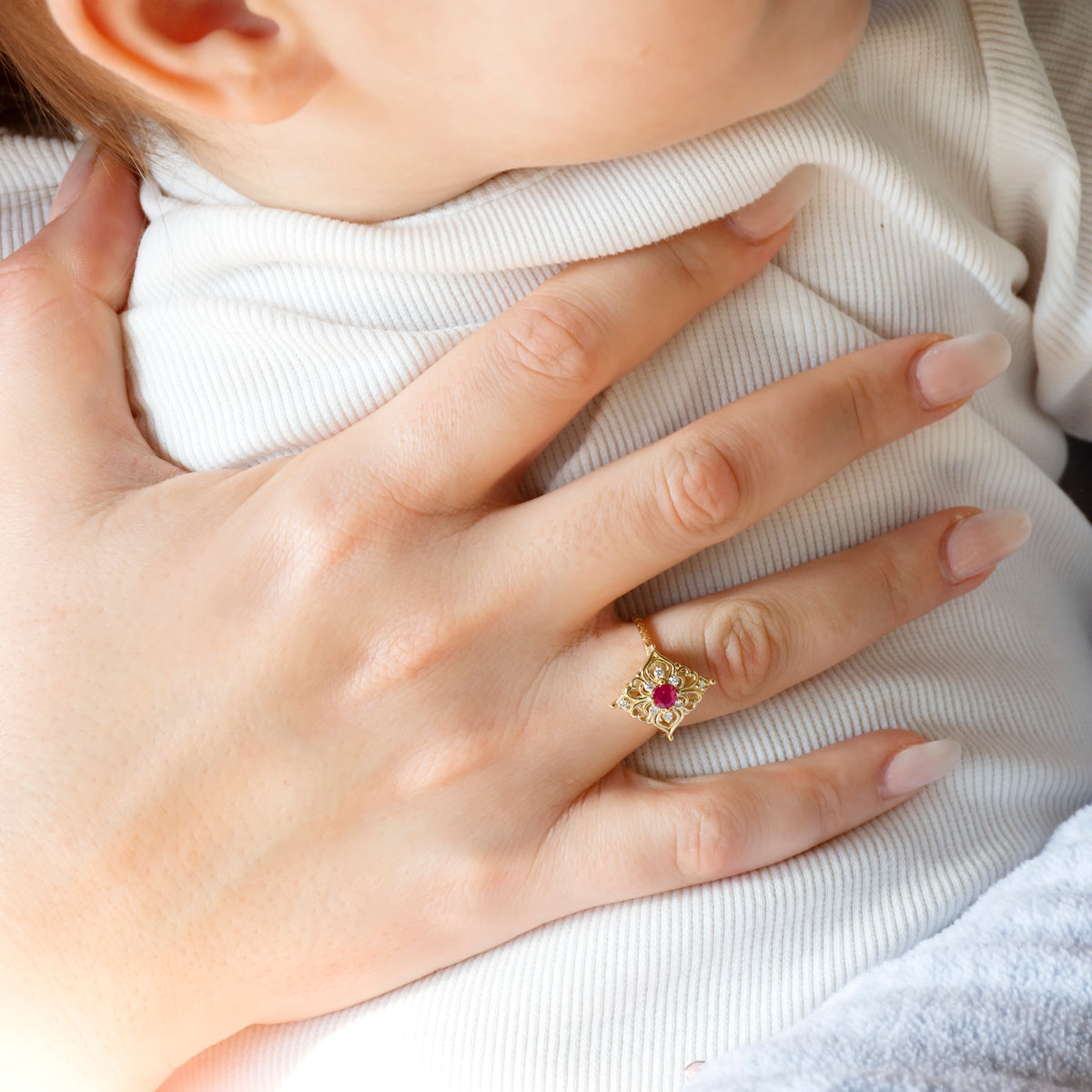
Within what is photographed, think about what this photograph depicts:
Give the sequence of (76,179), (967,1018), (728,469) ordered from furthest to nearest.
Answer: (76,179) < (728,469) < (967,1018)

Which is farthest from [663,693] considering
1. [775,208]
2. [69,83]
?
[69,83]

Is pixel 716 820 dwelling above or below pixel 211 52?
below

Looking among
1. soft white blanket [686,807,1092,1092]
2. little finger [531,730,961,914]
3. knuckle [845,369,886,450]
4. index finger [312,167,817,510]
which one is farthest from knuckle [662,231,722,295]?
soft white blanket [686,807,1092,1092]

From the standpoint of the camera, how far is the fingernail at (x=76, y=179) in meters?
1.02

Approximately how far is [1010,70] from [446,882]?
0.76m

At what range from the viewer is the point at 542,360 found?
763 millimetres

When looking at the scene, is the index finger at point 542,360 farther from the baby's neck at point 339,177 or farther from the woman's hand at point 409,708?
the baby's neck at point 339,177

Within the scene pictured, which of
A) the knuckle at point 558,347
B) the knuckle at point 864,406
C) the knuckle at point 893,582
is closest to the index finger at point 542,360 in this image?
the knuckle at point 558,347

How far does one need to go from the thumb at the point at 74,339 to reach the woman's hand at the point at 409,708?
0.12 meters

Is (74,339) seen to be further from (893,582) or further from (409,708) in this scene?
(893,582)

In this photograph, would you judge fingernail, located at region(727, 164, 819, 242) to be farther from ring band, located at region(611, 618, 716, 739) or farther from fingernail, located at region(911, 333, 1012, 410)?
ring band, located at region(611, 618, 716, 739)

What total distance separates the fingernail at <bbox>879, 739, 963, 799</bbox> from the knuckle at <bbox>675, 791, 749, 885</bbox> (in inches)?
4.5

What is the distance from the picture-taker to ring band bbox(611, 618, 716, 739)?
0.75 metres

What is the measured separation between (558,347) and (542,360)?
14 mm
